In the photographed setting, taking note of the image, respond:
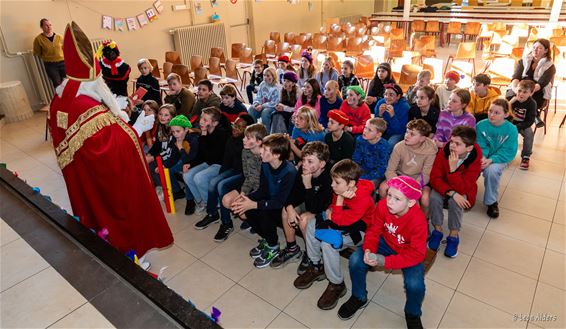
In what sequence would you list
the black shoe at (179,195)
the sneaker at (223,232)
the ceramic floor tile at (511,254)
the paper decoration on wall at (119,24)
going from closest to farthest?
the ceramic floor tile at (511,254) < the sneaker at (223,232) < the black shoe at (179,195) < the paper decoration on wall at (119,24)

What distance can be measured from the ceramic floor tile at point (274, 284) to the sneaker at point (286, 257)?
35 mm

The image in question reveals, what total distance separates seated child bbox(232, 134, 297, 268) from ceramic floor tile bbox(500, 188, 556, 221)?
2.24m

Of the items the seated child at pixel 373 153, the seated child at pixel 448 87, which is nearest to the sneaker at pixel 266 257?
the seated child at pixel 373 153

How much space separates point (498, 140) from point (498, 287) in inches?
57.4

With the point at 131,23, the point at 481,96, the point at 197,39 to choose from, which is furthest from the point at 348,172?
the point at 197,39

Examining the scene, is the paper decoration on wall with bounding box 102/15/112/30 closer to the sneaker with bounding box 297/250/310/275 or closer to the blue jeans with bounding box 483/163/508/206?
the sneaker with bounding box 297/250/310/275

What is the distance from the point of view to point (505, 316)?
2.42m

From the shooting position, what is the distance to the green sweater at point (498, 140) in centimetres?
344

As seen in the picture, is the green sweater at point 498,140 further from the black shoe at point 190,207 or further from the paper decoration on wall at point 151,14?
the paper decoration on wall at point 151,14

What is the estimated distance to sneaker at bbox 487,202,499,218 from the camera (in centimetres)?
345

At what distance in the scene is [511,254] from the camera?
2973mm

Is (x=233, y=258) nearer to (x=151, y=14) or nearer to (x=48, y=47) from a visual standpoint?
(x=48, y=47)

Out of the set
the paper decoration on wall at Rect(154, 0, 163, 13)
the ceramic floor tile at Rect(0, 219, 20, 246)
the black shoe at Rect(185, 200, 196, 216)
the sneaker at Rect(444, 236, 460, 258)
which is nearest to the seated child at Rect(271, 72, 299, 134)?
the black shoe at Rect(185, 200, 196, 216)

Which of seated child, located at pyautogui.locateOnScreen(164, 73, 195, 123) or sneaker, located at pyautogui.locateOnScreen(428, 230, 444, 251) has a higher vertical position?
seated child, located at pyautogui.locateOnScreen(164, 73, 195, 123)
